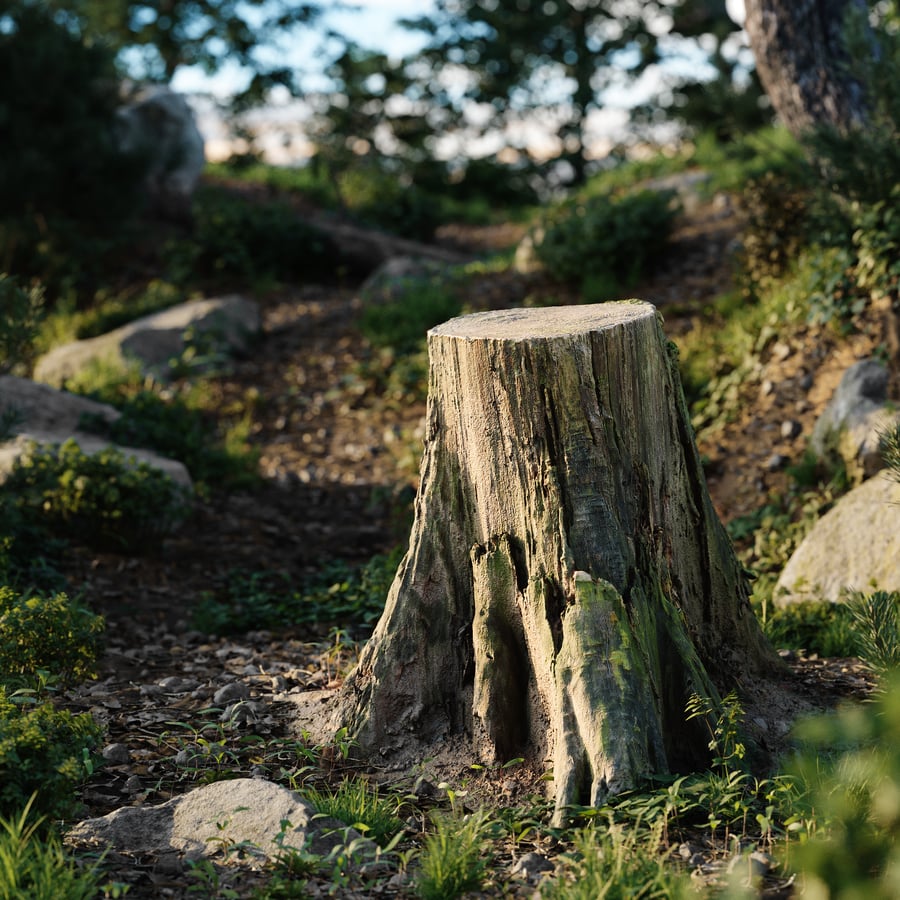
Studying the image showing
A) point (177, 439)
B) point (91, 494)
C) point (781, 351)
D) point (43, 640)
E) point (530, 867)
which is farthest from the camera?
point (177, 439)

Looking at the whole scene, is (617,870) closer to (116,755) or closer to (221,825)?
(221,825)

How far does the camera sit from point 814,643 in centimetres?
479

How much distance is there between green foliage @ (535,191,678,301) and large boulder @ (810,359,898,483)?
3.31 metres

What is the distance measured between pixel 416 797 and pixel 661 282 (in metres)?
7.09

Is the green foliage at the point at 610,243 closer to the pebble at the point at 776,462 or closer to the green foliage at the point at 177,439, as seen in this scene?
the pebble at the point at 776,462

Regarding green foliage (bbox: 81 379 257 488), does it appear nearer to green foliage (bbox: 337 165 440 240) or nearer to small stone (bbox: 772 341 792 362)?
small stone (bbox: 772 341 792 362)

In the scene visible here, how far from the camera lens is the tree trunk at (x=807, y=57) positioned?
7.30m

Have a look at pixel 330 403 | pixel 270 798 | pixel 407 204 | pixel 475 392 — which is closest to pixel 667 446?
pixel 475 392

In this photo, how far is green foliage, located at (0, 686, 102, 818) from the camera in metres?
2.91

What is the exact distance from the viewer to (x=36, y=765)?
2961 millimetres

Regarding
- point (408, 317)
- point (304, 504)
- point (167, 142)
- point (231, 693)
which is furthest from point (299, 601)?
point (167, 142)

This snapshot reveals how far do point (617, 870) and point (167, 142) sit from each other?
13819 mm

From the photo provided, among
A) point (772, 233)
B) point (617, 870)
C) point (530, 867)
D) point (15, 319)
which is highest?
point (772, 233)

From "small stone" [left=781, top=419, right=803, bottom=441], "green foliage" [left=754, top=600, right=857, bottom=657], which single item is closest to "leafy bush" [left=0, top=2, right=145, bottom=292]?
"small stone" [left=781, top=419, right=803, bottom=441]
